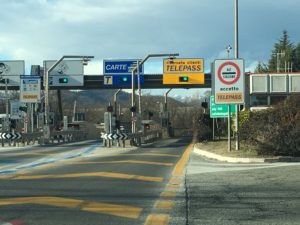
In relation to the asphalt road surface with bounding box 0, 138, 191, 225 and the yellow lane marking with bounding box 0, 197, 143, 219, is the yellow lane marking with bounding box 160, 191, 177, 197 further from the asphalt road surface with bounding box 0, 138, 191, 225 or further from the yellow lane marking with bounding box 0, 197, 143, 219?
the yellow lane marking with bounding box 0, 197, 143, 219

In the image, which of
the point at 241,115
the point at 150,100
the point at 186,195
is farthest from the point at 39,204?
the point at 150,100

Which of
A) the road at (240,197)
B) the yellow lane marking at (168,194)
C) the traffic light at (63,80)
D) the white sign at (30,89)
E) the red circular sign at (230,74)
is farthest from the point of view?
the traffic light at (63,80)

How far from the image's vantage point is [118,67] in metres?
53.8

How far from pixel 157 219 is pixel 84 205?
1.96 meters

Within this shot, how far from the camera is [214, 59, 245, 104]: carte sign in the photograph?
963 inches

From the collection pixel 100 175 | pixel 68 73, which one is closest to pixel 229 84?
pixel 100 175

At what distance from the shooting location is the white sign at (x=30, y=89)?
42812mm

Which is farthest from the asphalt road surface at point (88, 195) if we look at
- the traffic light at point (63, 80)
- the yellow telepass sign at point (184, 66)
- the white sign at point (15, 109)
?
the traffic light at point (63, 80)

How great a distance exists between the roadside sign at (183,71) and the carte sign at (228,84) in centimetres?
2878

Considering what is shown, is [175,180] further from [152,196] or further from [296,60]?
[296,60]

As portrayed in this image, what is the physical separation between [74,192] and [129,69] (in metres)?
41.6

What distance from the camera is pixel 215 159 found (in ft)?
73.2

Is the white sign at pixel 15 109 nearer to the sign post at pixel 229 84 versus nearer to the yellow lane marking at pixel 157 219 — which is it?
the sign post at pixel 229 84

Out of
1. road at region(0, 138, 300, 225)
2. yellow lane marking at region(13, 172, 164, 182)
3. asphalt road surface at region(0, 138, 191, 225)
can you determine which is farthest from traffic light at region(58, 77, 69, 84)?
yellow lane marking at region(13, 172, 164, 182)
